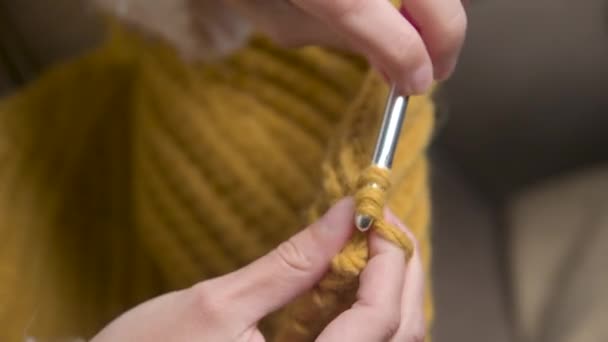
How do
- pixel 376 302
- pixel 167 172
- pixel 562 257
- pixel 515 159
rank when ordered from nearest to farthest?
pixel 376 302
pixel 167 172
pixel 562 257
pixel 515 159

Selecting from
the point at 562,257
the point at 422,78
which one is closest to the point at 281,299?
the point at 422,78

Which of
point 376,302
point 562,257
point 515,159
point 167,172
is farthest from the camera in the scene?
point 515,159

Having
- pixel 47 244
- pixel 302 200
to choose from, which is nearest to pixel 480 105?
pixel 302 200

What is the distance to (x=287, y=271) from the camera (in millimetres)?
288

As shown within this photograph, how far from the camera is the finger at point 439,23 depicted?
1.03 ft

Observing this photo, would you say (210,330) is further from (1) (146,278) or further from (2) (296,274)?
(1) (146,278)

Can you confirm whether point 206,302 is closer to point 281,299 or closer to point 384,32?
point 281,299

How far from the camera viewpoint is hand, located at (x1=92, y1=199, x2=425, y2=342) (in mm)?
279

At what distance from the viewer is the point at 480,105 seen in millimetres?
722

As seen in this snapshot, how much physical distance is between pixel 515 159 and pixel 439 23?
1.48ft

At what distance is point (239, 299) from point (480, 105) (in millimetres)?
499

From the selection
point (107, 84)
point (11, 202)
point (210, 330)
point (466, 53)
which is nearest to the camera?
point (210, 330)

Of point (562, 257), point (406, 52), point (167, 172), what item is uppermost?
point (406, 52)

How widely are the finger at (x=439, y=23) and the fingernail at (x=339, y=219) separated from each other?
3.4 inches
